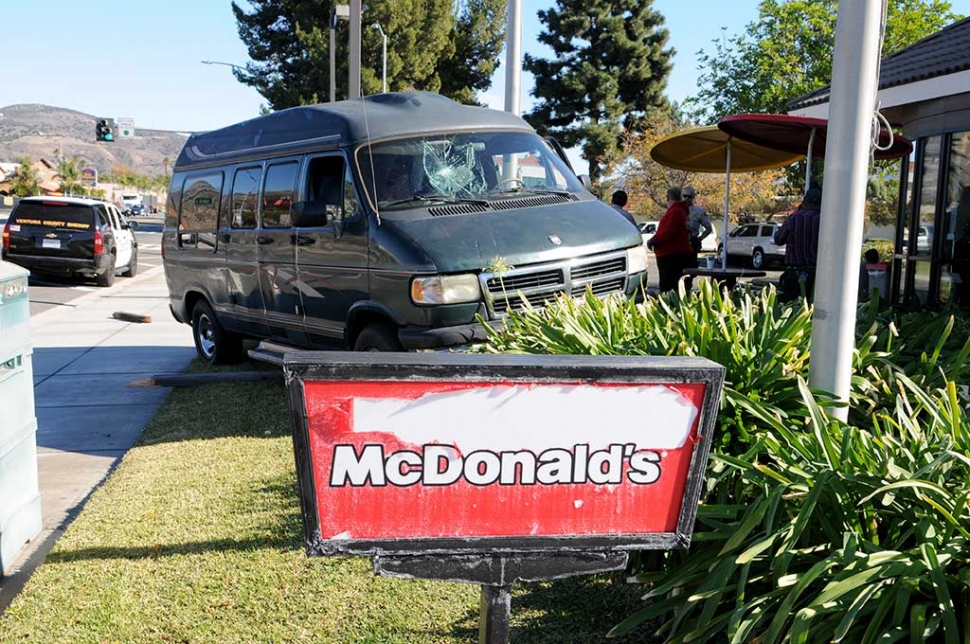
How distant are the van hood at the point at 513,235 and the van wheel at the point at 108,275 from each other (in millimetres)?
15604

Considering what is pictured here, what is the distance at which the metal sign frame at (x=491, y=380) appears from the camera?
7.15ft

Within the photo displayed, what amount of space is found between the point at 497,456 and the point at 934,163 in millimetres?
10794

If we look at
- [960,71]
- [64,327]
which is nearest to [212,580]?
[960,71]

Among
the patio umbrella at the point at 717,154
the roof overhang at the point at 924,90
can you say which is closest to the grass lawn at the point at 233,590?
the roof overhang at the point at 924,90

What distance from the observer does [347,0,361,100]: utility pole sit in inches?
679

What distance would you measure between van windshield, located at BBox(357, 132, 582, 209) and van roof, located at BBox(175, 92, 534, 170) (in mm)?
112

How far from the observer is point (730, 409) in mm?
3867

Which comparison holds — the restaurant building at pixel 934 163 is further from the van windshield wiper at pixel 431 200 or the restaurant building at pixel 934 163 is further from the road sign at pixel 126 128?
the road sign at pixel 126 128

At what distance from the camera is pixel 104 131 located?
4138 centimetres

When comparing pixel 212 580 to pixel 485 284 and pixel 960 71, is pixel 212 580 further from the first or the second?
pixel 960 71

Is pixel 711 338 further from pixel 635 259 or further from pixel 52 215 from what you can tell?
pixel 52 215

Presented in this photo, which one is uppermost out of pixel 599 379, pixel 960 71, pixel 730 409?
pixel 960 71

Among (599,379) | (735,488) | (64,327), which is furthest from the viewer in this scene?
(64,327)

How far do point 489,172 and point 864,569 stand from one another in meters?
5.38
